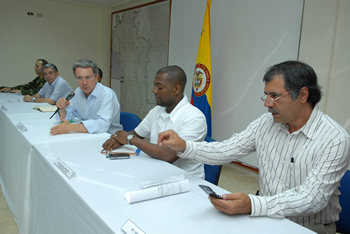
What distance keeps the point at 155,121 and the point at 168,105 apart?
178mm

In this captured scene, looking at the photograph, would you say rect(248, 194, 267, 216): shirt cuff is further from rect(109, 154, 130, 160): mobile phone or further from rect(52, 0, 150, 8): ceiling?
rect(52, 0, 150, 8): ceiling

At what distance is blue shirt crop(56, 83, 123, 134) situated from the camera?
84.6 inches

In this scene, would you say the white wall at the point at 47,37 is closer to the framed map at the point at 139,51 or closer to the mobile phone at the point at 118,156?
the framed map at the point at 139,51

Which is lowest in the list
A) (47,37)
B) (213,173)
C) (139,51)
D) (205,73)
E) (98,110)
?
(213,173)

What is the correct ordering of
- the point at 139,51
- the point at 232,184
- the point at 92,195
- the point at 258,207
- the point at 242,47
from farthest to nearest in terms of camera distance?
the point at 139,51 < the point at 242,47 < the point at 232,184 < the point at 92,195 < the point at 258,207

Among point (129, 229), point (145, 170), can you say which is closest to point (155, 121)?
point (145, 170)

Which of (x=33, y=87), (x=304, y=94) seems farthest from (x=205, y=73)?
(x=33, y=87)

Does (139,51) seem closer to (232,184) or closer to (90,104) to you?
(90,104)

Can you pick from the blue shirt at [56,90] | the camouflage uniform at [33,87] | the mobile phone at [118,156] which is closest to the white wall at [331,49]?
the mobile phone at [118,156]

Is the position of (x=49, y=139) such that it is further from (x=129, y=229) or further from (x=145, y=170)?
(x=129, y=229)

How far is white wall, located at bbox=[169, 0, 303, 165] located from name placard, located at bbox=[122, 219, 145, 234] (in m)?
2.60

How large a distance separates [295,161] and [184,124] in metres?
0.73

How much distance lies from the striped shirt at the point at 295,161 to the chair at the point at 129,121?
121 cm

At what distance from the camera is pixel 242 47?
3387mm
